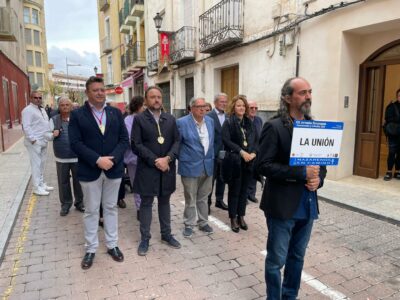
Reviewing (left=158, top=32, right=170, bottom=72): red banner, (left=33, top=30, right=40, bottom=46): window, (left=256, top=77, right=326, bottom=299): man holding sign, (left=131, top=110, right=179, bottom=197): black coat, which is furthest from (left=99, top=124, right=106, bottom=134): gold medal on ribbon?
(left=33, top=30, right=40, bottom=46): window

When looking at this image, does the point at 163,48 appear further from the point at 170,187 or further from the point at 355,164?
the point at 170,187

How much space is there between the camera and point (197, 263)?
11.7 ft

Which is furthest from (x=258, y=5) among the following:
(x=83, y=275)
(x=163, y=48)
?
(x=83, y=275)

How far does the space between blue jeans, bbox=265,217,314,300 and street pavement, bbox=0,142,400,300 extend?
0.39 metres

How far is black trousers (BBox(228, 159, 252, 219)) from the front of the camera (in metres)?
4.41

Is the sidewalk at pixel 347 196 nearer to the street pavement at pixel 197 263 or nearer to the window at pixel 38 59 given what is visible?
the street pavement at pixel 197 263

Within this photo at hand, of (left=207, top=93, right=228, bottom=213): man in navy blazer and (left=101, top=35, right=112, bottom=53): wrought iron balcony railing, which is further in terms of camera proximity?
(left=101, top=35, right=112, bottom=53): wrought iron balcony railing

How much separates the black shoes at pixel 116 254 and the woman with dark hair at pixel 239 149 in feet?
5.17

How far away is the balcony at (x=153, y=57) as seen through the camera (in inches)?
631

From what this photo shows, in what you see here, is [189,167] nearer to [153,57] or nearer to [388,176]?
[388,176]

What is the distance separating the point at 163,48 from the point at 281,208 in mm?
13255

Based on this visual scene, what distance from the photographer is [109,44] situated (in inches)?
1062

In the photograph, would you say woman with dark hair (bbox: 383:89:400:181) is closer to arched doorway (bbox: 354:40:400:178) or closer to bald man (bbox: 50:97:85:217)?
arched doorway (bbox: 354:40:400:178)

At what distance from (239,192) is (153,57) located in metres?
13.6
